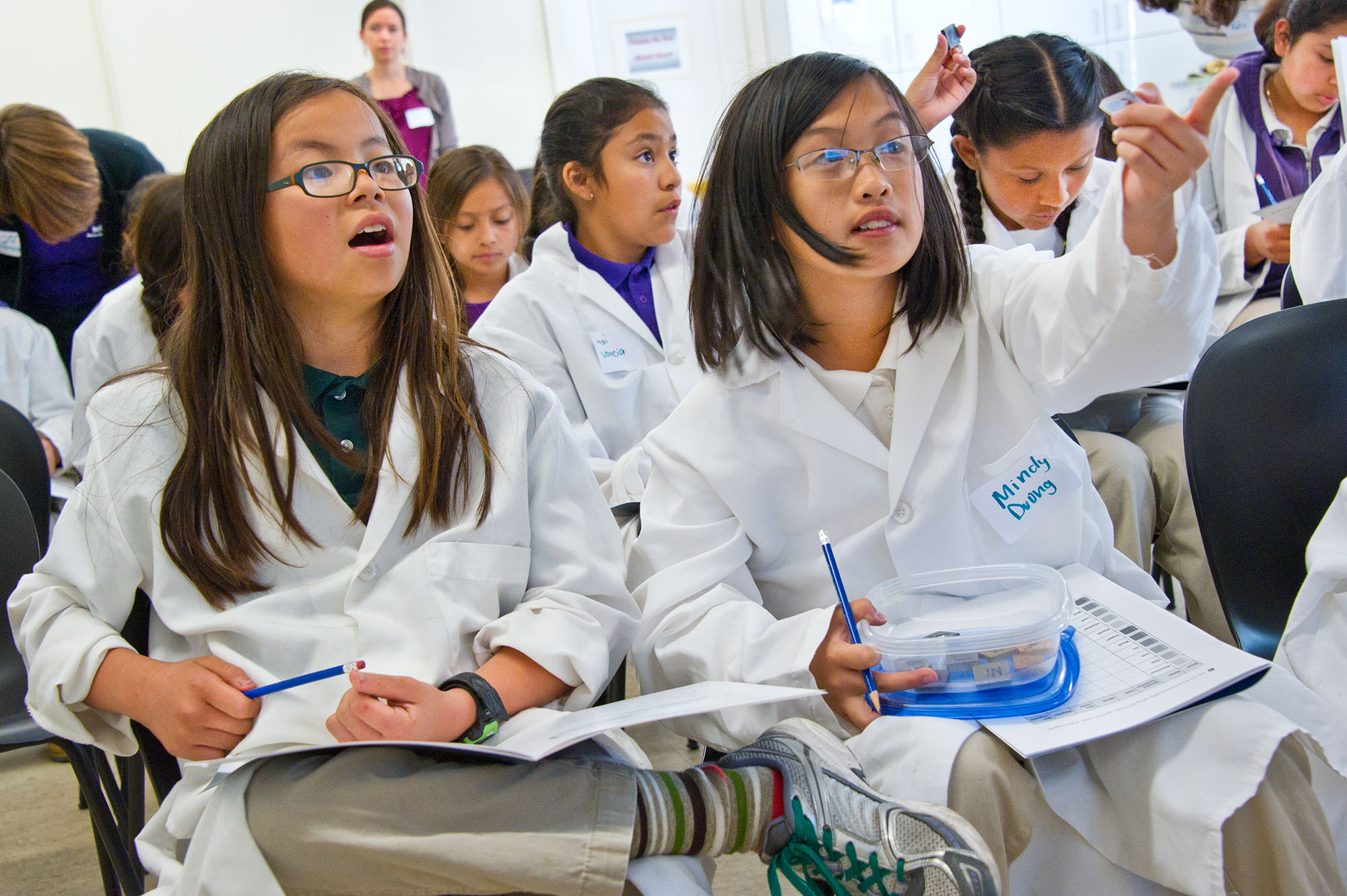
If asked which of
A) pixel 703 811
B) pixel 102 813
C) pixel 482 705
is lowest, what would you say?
pixel 102 813

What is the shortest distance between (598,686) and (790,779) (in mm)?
279

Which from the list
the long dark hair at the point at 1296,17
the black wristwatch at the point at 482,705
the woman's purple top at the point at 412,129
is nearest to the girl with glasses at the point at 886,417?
the black wristwatch at the point at 482,705

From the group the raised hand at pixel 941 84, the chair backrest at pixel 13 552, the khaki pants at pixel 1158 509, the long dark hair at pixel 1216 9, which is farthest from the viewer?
the long dark hair at pixel 1216 9

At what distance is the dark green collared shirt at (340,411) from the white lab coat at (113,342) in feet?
5.44

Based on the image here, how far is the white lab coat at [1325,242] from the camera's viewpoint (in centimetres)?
184

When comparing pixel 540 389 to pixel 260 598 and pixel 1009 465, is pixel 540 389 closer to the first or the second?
pixel 260 598

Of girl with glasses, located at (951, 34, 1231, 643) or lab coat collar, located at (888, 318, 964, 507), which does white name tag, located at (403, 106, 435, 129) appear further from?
lab coat collar, located at (888, 318, 964, 507)

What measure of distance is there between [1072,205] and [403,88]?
4.40m

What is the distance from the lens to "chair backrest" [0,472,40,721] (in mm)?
1600

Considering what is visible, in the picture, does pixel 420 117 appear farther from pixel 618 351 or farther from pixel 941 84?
pixel 941 84

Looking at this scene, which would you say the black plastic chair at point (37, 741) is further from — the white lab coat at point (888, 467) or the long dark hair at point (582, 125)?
the long dark hair at point (582, 125)

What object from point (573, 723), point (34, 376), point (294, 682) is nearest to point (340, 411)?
point (294, 682)

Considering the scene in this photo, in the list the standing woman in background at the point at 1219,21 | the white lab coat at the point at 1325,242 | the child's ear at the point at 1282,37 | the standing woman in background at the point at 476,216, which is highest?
the standing woman in background at the point at 1219,21

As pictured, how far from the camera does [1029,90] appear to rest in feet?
7.15
